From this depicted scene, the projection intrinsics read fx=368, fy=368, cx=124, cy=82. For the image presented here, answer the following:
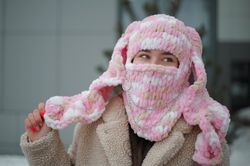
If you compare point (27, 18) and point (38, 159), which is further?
point (27, 18)

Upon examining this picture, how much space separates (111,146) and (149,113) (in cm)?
22

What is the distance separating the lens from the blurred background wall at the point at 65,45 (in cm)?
530

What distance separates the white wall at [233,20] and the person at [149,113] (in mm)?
4049

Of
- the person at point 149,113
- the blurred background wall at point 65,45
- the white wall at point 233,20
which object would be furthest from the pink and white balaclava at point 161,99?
the white wall at point 233,20

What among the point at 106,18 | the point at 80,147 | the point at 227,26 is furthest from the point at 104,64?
the point at 80,147

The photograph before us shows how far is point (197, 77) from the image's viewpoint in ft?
5.34

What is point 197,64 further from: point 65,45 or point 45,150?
point 65,45

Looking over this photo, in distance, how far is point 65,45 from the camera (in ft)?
17.7

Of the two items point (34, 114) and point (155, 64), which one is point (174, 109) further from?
point (34, 114)

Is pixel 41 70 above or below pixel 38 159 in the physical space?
below

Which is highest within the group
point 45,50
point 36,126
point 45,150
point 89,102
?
point 89,102

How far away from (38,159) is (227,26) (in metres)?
4.56

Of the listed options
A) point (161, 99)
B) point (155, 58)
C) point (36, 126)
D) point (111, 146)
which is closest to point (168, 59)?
point (155, 58)

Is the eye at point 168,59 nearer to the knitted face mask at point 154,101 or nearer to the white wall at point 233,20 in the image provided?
the knitted face mask at point 154,101
